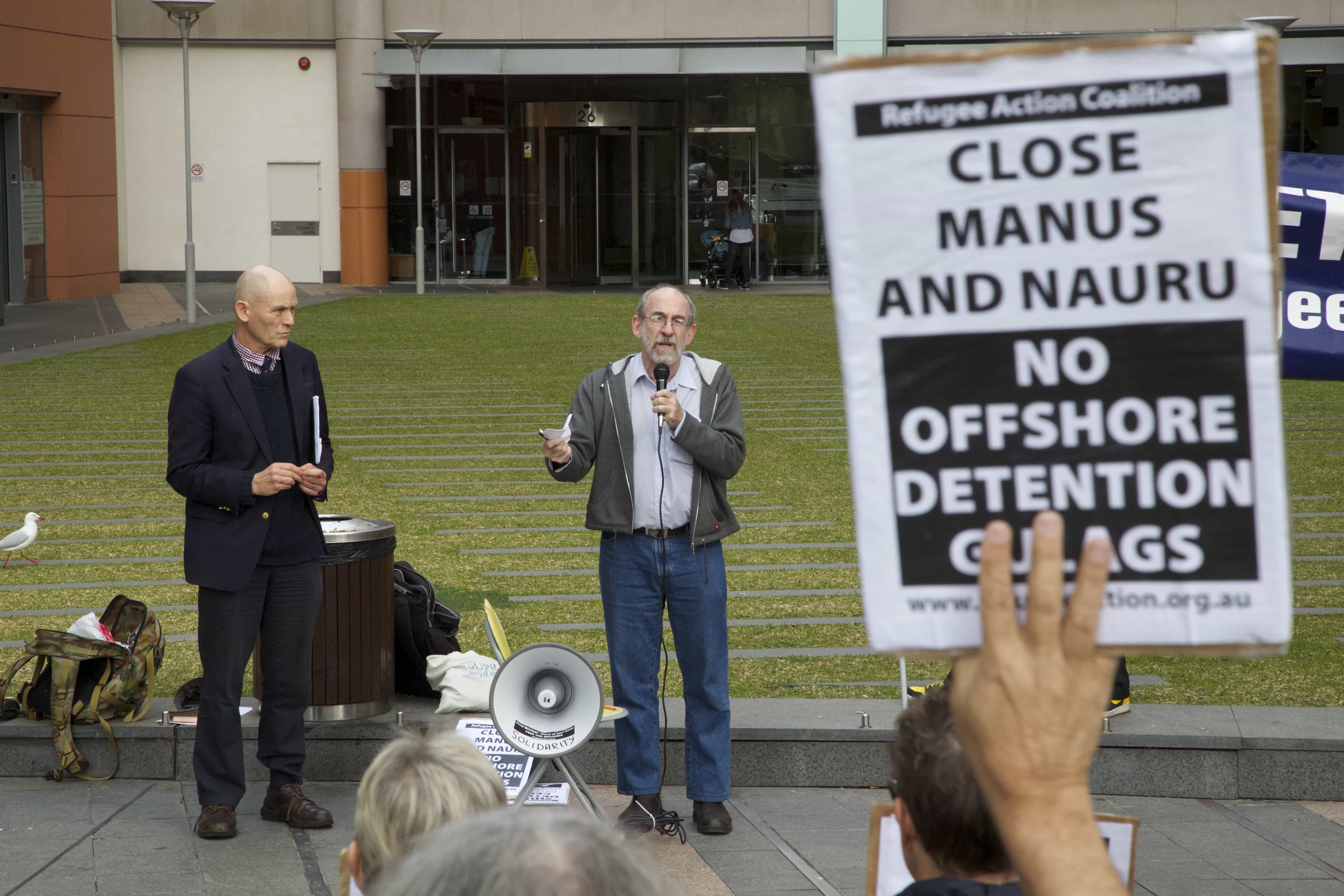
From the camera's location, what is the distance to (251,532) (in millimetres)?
5664

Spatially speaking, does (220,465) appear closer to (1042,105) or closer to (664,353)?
(664,353)

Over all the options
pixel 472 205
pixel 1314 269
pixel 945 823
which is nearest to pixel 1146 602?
pixel 945 823

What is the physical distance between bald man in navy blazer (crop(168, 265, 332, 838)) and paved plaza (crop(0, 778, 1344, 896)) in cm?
22

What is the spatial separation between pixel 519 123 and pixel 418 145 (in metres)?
4.82

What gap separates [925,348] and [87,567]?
27.7 feet

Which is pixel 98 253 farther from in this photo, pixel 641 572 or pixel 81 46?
pixel 641 572

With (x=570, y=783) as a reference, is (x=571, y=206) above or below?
above

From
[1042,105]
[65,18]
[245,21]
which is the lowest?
[1042,105]

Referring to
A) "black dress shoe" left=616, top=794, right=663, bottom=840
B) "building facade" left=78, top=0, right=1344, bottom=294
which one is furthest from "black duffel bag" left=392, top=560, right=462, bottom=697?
"building facade" left=78, top=0, right=1344, bottom=294

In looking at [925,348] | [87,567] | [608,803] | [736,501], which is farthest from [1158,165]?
[736,501]

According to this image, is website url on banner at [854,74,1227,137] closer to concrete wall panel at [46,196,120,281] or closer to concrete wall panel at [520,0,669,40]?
concrete wall panel at [46,196,120,281]

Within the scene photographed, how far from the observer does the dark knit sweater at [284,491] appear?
18.9 feet

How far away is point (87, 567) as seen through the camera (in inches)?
364

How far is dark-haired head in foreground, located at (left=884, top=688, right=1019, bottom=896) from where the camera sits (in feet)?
7.73
